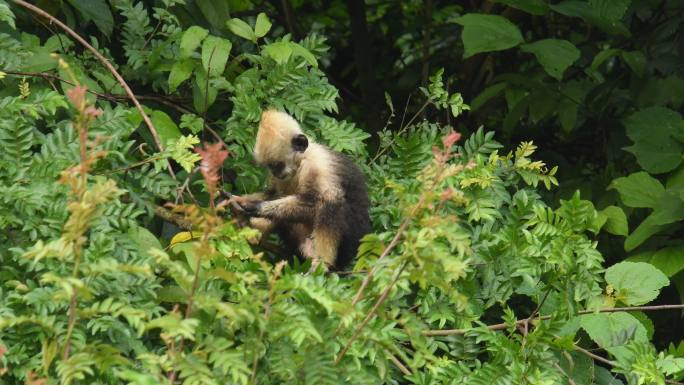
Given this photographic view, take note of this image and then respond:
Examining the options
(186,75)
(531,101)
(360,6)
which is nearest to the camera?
(186,75)

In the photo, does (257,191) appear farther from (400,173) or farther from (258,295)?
(258,295)

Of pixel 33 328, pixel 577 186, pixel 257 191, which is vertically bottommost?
pixel 577 186

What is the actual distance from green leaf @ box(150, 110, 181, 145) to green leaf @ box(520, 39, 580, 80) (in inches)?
86.0

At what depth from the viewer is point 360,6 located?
779cm

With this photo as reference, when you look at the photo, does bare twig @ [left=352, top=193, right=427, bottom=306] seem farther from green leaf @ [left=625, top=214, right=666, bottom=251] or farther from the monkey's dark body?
green leaf @ [left=625, top=214, right=666, bottom=251]

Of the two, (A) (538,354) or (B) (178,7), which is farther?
(B) (178,7)

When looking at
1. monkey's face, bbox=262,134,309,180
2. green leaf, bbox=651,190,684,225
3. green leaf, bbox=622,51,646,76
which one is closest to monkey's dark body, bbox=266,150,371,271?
monkey's face, bbox=262,134,309,180

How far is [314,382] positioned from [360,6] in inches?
184

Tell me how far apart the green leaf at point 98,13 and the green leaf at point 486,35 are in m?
1.84

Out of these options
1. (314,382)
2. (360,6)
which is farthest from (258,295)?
(360,6)

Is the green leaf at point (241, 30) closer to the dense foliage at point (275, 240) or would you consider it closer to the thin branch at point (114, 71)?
the dense foliage at point (275, 240)

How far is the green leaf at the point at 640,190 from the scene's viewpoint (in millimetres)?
5934

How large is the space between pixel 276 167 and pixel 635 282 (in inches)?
71.6

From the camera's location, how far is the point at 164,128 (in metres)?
4.98
